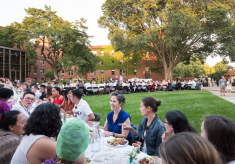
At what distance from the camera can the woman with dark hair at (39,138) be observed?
168 cm

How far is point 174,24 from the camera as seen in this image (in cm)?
2030

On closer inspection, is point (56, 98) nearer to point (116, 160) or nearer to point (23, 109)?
point (23, 109)

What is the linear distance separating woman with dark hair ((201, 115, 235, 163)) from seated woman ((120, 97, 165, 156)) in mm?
1219

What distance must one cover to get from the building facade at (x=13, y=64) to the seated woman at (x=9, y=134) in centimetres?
2899

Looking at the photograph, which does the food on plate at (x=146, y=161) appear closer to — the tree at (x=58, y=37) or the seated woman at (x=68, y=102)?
the seated woman at (x=68, y=102)

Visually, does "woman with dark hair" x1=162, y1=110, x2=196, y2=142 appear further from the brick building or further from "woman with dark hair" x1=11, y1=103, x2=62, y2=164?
the brick building

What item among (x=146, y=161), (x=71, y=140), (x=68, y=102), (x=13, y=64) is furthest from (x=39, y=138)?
(x=13, y=64)

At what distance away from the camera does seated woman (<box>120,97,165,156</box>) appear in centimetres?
274

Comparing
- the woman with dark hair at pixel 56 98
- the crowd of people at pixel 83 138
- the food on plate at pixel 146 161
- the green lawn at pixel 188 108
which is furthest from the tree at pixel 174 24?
the food on plate at pixel 146 161

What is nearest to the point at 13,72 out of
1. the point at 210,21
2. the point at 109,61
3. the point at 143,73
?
the point at 109,61

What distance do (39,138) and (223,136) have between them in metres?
1.74

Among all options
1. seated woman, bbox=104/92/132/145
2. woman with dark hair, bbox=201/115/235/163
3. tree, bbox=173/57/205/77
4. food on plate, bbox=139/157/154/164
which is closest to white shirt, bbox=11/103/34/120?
seated woman, bbox=104/92/132/145

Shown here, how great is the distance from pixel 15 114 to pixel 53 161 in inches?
66.5

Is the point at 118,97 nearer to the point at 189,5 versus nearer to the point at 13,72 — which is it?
the point at 189,5
